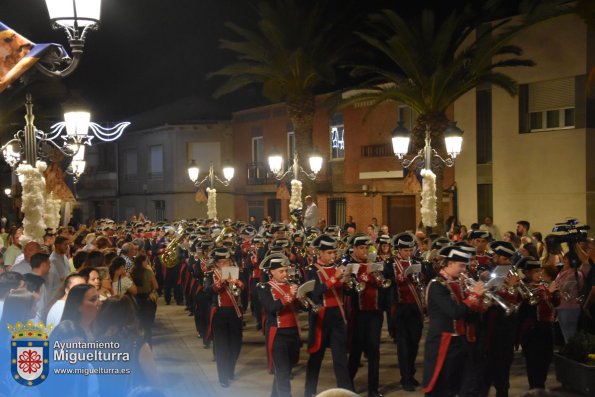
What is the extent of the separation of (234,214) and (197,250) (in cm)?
3125

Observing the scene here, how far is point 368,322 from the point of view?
10773 millimetres

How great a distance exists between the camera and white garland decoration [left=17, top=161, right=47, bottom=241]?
44.9ft

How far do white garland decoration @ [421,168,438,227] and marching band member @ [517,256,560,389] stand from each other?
305 inches

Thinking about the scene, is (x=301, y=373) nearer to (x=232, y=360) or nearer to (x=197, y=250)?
(x=232, y=360)

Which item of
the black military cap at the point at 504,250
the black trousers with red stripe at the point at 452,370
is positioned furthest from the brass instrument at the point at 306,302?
the black military cap at the point at 504,250

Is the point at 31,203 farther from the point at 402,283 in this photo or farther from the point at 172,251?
the point at 402,283

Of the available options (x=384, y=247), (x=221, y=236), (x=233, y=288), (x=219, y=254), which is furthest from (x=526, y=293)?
(x=221, y=236)

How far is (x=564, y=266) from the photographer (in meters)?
12.6

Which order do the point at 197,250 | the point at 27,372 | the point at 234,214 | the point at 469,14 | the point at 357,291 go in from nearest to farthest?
the point at 27,372 → the point at 357,291 → the point at 197,250 → the point at 469,14 → the point at 234,214

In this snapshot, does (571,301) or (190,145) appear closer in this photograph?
(571,301)

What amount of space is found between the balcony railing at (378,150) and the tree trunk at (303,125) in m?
5.84

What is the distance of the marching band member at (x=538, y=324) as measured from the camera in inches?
397

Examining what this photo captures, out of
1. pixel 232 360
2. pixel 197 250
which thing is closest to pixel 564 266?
pixel 232 360

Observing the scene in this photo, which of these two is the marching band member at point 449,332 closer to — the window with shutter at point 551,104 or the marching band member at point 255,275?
the marching band member at point 255,275
